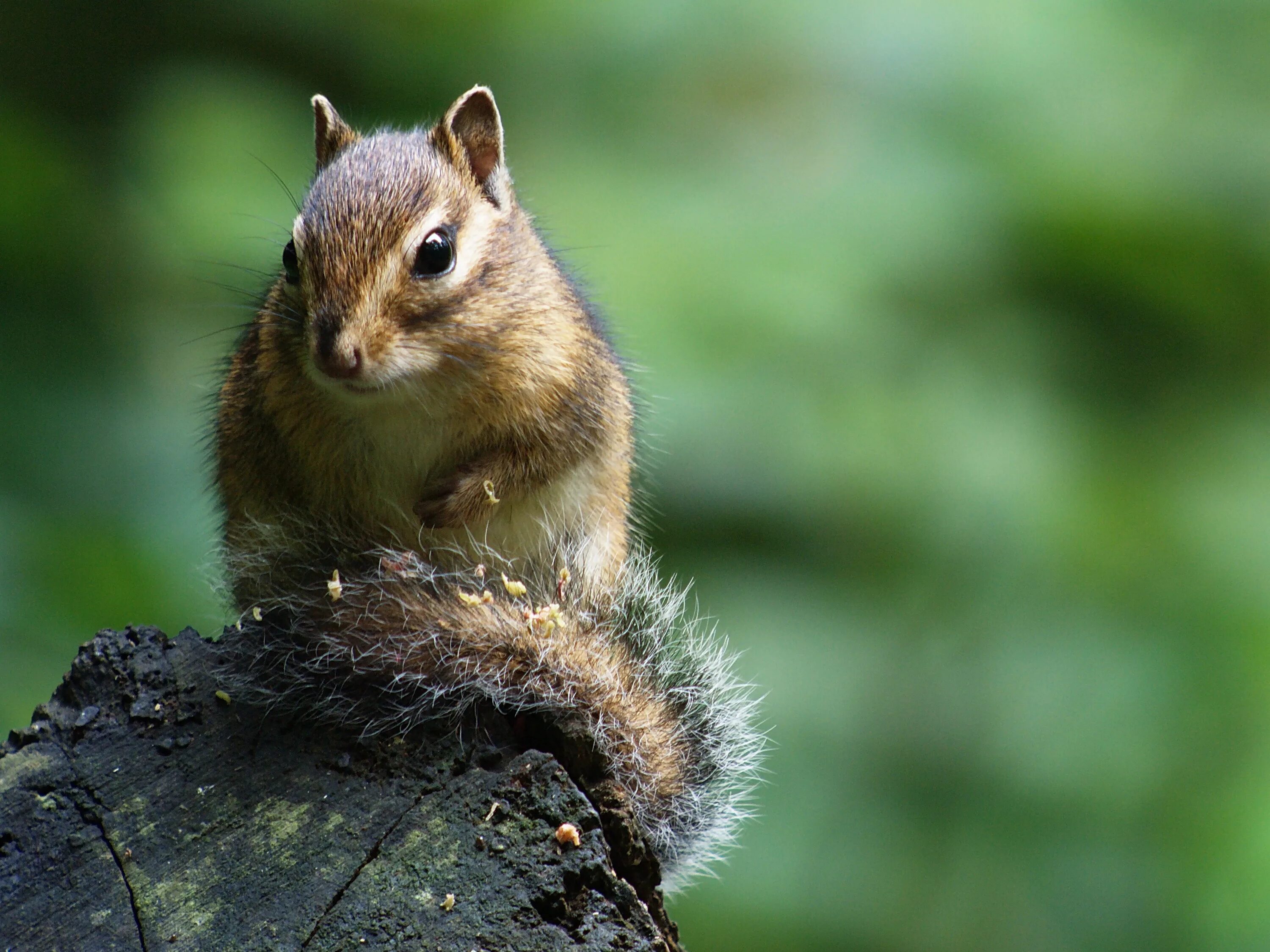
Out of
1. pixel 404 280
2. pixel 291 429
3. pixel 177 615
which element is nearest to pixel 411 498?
pixel 291 429

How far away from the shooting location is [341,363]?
1.80 meters

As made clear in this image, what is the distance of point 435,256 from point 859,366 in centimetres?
196

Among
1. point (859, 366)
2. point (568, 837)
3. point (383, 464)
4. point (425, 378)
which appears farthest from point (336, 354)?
point (859, 366)

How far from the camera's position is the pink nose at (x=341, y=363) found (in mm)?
1797

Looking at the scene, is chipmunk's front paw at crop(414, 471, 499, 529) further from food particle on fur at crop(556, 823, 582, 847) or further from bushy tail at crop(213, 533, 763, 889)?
food particle on fur at crop(556, 823, 582, 847)

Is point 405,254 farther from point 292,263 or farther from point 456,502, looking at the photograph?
point 456,502

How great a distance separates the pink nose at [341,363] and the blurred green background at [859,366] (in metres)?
1.10

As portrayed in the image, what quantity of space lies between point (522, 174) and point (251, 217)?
2.64ft

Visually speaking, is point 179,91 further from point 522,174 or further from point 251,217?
point 522,174

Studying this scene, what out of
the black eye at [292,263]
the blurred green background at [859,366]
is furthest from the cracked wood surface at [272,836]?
the blurred green background at [859,366]

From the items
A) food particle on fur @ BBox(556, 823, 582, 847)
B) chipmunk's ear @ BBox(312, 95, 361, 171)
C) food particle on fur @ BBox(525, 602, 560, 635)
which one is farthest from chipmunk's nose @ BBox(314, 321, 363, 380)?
food particle on fur @ BBox(556, 823, 582, 847)

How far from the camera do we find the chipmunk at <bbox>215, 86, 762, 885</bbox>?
180 cm

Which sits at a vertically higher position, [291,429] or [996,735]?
[996,735]

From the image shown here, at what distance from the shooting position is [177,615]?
3.06 m
